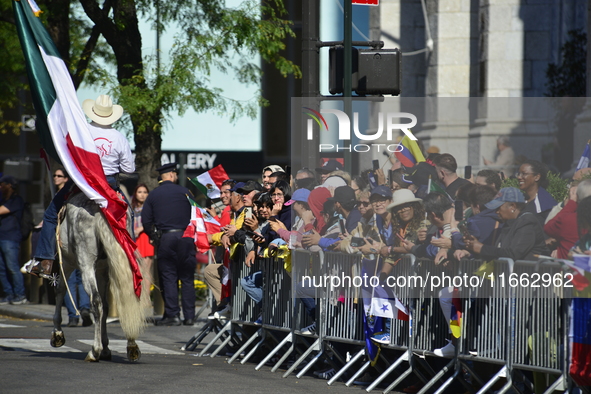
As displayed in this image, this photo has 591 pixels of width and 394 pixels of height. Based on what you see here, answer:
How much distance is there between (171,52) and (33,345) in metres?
6.89

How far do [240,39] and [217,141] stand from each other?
679 inches

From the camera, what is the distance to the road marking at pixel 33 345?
10742 mm

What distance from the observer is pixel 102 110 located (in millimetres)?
10180

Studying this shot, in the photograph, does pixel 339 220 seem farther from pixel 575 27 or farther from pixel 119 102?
pixel 575 27

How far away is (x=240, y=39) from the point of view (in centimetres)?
1606

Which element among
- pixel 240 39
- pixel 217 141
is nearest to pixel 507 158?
pixel 240 39

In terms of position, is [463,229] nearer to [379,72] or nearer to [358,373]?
[358,373]

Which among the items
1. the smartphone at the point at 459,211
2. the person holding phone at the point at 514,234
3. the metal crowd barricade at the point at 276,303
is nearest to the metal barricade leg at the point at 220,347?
the metal crowd barricade at the point at 276,303

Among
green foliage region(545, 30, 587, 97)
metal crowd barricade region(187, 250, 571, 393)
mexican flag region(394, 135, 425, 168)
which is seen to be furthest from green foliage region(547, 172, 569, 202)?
green foliage region(545, 30, 587, 97)

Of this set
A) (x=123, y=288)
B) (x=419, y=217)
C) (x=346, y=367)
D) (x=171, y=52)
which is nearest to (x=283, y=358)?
(x=346, y=367)

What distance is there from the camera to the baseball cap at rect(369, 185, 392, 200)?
8711 millimetres

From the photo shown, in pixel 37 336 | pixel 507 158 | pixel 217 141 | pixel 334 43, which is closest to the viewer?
pixel 507 158

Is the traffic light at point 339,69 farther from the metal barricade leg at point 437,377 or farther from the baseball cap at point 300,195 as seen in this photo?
the metal barricade leg at point 437,377

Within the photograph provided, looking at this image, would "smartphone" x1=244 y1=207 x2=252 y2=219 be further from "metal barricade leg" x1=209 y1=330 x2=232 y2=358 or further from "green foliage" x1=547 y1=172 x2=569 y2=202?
"green foliage" x1=547 y1=172 x2=569 y2=202
